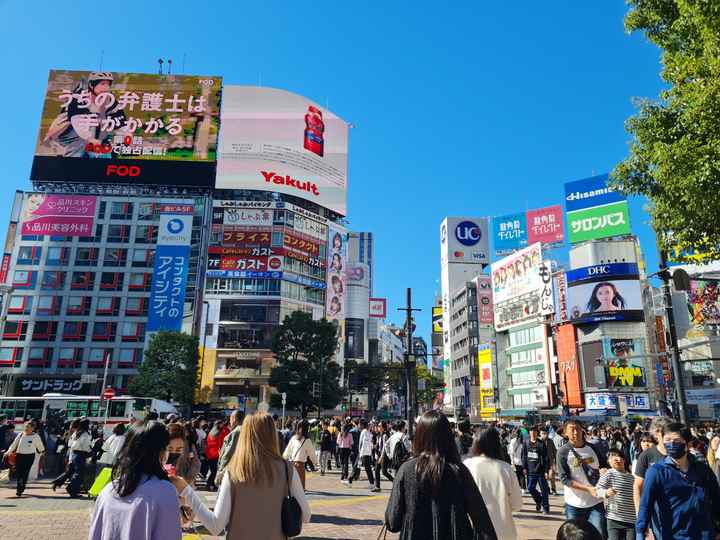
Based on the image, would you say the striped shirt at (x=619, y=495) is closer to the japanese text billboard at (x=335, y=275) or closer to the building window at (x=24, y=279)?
the japanese text billboard at (x=335, y=275)

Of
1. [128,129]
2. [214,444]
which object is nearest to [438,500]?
[214,444]

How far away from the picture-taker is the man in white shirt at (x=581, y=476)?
5.54m

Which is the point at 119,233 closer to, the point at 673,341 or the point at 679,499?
the point at 673,341

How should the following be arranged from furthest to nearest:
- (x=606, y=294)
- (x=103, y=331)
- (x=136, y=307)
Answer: (x=136, y=307)
(x=103, y=331)
(x=606, y=294)

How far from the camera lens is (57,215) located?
57.0m

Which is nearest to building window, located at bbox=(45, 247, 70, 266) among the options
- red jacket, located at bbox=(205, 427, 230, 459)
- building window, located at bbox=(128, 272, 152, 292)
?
building window, located at bbox=(128, 272, 152, 292)

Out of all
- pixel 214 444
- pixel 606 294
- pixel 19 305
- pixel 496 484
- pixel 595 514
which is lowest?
pixel 595 514

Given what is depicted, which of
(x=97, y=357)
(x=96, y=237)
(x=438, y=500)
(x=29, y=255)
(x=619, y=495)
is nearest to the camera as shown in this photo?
(x=438, y=500)

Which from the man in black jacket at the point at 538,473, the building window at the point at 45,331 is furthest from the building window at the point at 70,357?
the man in black jacket at the point at 538,473

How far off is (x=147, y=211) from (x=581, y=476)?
61.6 meters

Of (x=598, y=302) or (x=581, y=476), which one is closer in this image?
(x=581, y=476)

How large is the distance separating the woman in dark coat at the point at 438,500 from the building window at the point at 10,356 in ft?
205

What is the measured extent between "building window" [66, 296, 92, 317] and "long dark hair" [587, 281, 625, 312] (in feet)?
177

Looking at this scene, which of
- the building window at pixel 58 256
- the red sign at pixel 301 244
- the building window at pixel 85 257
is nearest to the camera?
the building window at pixel 58 256
